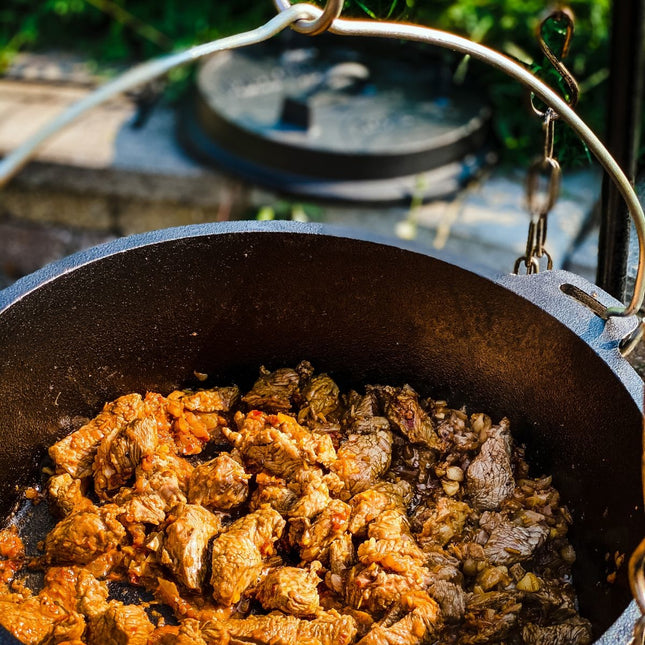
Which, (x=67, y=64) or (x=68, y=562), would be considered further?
(x=67, y=64)

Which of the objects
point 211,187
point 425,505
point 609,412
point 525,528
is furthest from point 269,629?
point 211,187

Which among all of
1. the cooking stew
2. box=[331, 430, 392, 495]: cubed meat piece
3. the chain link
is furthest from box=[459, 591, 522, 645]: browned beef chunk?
the chain link

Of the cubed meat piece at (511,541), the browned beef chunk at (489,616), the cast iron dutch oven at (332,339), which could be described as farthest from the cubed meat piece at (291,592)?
the cast iron dutch oven at (332,339)

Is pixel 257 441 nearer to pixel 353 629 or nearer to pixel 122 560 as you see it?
pixel 122 560

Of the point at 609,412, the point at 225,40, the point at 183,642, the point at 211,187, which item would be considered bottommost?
the point at 211,187

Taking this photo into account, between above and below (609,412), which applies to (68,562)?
below

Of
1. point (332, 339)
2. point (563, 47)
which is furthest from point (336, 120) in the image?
point (563, 47)

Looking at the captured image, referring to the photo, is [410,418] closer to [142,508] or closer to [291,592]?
[291,592]
